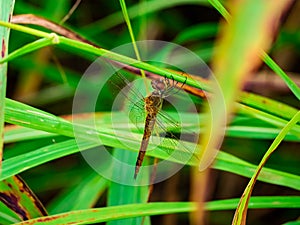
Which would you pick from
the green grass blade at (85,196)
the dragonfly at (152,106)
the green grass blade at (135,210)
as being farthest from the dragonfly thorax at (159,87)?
the green grass blade at (85,196)

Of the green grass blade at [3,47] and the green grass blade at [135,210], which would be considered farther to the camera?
the green grass blade at [135,210]

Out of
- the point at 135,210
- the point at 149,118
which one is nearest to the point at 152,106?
the point at 149,118

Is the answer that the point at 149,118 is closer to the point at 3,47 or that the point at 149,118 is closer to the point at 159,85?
the point at 159,85

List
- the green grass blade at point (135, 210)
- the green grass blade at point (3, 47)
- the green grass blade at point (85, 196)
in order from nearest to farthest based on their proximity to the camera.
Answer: the green grass blade at point (3, 47) → the green grass blade at point (135, 210) → the green grass blade at point (85, 196)

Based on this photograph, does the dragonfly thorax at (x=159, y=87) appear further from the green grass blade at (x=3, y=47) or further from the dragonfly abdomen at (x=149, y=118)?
the green grass blade at (x=3, y=47)

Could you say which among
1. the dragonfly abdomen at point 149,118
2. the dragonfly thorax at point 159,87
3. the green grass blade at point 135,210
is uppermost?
the dragonfly thorax at point 159,87

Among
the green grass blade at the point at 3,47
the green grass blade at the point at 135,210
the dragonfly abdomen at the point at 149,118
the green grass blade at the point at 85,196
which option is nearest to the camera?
the green grass blade at the point at 3,47

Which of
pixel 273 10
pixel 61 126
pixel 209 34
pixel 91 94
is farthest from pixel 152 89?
pixel 209 34

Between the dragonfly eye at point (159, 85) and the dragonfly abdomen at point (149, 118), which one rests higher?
the dragonfly eye at point (159, 85)

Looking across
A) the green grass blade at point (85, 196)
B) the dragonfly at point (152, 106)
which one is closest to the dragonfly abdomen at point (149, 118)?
the dragonfly at point (152, 106)
